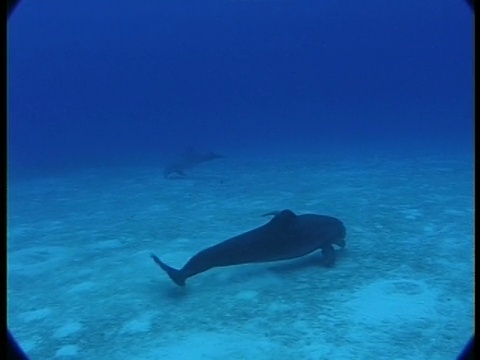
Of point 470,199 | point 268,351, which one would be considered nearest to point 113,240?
point 268,351

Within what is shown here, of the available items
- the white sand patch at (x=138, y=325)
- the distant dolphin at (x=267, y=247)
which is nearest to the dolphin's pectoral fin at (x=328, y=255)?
the distant dolphin at (x=267, y=247)

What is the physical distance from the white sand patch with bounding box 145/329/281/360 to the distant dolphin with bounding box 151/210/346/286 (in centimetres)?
135

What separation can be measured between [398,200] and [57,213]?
25.5 ft

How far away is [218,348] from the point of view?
524 cm

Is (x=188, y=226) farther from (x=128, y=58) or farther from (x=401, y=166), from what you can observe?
(x=128, y=58)

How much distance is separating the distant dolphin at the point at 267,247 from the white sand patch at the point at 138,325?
30.8 inches

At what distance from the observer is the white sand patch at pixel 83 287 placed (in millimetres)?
6957

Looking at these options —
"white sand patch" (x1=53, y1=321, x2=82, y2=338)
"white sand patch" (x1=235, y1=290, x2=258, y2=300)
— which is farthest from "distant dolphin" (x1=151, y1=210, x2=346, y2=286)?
"white sand patch" (x1=53, y1=321, x2=82, y2=338)

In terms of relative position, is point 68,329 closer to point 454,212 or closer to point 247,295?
point 247,295

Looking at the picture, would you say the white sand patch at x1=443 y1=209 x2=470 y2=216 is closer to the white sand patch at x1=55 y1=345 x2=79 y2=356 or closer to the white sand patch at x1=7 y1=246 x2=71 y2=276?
the white sand patch at x1=7 y1=246 x2=71 y2=276

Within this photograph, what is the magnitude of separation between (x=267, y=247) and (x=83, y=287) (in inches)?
100

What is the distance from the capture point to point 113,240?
9312mm

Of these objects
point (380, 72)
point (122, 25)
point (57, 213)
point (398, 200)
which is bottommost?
point (57, 213)

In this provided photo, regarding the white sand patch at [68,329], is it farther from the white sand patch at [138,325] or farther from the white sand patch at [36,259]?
the white sand patch at [36,259]
